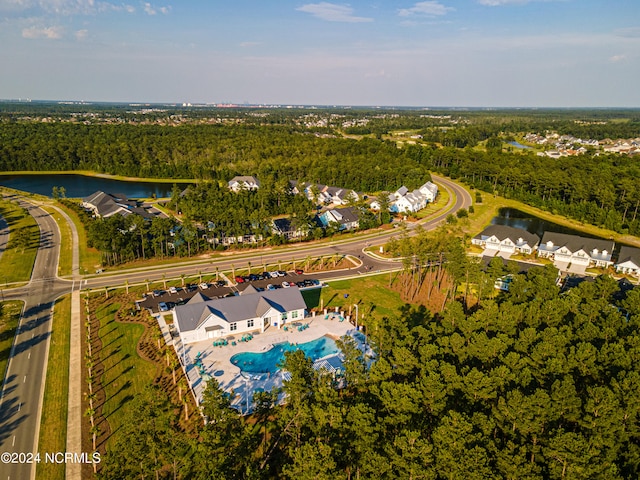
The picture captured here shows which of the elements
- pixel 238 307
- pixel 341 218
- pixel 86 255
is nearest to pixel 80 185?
pixel 86 255

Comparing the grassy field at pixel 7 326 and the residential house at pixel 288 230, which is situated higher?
the residential house at pixel 288 230

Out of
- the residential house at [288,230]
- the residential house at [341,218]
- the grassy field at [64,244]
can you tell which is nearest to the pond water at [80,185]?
the grassy field at [64,244]

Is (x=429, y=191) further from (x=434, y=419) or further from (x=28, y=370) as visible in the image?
(x=28, y=370)

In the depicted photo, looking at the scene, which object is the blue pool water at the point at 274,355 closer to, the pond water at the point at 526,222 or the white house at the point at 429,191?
the pond water at the point at 526,222

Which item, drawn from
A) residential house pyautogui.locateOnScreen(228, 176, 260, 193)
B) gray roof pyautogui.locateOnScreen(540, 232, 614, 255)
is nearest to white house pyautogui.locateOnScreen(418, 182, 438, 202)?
gray roof pyautogui.locateOnScreen(540, 232, 614, 255)

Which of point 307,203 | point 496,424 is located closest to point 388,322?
point 496,424

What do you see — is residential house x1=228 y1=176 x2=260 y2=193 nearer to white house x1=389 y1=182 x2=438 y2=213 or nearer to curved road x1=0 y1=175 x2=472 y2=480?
white house x1=389 y1=182 x2=438 y2=213
